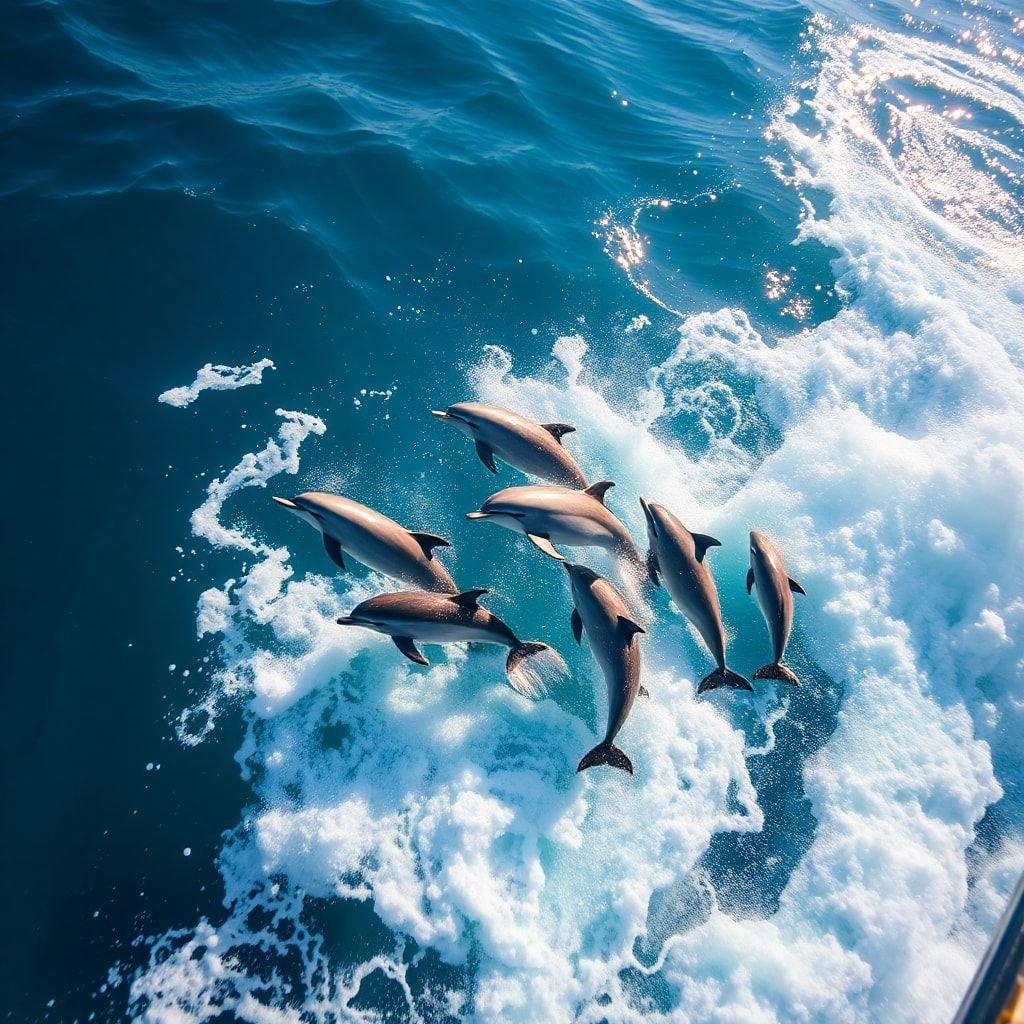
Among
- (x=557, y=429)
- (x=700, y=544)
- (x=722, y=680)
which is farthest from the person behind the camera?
(x=557, y=429)

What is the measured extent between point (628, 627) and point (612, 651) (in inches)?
14.1

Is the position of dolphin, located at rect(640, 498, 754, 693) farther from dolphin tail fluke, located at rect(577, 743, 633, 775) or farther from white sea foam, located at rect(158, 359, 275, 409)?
white sea foam, located at rect(158, 359, 275, 409)

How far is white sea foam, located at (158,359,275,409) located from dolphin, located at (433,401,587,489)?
13.2 feet

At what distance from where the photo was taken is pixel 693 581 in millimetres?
7270

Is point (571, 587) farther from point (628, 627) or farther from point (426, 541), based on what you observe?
point (426, 541)

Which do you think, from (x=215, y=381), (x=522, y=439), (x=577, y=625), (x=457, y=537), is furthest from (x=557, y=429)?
(x=215, y=381)

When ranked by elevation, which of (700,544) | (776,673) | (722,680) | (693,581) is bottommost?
(722,680)

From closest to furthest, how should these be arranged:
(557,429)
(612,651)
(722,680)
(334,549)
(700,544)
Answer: (612,651), (722,680), (700,544), (334,549), (557,429)

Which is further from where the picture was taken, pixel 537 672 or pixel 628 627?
pixel 537 672

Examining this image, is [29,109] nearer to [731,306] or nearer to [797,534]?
[731,306]

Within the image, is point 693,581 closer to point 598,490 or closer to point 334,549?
point 598,490

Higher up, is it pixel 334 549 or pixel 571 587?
pixel 571 587

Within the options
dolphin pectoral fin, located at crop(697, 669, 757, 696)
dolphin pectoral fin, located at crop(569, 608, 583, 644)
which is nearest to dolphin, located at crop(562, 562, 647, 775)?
dolphin pectoral fin, located at crop(569, 608, 583, 644)

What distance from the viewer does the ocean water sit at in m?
6.57
